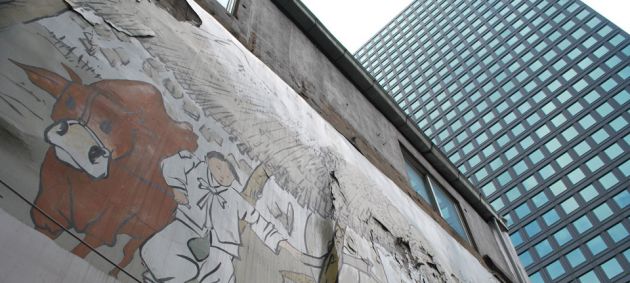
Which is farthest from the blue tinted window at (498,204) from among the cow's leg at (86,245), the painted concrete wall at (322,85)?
the cow's leg at (86,245)

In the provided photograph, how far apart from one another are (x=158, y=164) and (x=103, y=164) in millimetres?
364

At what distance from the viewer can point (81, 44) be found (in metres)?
2.63

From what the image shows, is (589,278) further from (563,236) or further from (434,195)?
(434,195)

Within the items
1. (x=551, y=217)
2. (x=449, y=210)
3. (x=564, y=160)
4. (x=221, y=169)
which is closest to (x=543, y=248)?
(x=551, y=217)

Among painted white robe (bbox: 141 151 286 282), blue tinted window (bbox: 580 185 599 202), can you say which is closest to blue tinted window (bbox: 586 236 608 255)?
blue tinted window (bbox: 580 185 599 202)

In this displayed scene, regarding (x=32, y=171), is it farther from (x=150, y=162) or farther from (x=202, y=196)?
(x=202, y=196)

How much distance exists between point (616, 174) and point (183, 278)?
46.9 m

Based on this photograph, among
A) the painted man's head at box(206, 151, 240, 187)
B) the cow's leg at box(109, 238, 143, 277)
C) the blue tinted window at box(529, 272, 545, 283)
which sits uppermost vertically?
the painted man's head at box(206, 151, 240, 187)

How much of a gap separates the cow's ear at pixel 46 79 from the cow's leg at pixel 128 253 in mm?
906

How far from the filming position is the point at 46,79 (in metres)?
2.26

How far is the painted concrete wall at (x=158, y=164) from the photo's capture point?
196 centimetres

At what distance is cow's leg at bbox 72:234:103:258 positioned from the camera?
1907mm

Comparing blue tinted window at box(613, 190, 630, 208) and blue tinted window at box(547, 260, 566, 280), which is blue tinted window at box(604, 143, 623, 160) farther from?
blue tinted window at box(547, 260, 566, 280)

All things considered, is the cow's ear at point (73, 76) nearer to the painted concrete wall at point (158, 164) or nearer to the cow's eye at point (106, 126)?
the painted concrete wall at point (158, 164)
